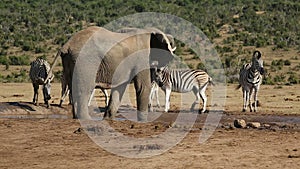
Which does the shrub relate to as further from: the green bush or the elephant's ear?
the elephant's ear

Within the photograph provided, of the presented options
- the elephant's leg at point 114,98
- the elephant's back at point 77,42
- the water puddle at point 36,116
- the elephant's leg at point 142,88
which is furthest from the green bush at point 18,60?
the elephant's back at point 77,42

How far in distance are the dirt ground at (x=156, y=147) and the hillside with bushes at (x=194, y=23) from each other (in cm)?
1554

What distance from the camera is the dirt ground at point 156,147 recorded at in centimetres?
971

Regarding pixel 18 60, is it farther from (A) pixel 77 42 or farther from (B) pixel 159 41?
(A) pixel 77 42

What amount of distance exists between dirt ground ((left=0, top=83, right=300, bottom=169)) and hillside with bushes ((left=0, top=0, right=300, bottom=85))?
15.5 metres

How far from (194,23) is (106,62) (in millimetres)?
42634

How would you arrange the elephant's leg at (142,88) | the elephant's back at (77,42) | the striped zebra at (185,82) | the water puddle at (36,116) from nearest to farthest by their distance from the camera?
the elephant's back at (77,42), the elephant's leg at (142,88), the water puddle at (36,116), the striped zebra at (185,82)

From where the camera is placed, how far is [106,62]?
14.2 metres

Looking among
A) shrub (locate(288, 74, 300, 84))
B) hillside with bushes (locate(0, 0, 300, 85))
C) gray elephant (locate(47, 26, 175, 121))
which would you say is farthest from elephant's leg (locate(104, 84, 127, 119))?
shrub (locate(288, 74, 300, 84))

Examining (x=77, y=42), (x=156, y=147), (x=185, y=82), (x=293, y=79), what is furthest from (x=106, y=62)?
(x=293, y=79)

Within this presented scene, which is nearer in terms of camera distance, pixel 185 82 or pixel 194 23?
pixel 185 82

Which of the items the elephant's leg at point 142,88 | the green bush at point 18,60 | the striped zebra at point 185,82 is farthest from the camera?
the green bush at point 18,60

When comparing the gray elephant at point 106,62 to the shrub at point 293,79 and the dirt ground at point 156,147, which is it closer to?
the dirt ground at point 156,147

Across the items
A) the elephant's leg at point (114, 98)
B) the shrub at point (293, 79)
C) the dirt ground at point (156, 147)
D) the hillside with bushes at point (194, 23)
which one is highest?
the hillside with bushes at point (194, 23)
